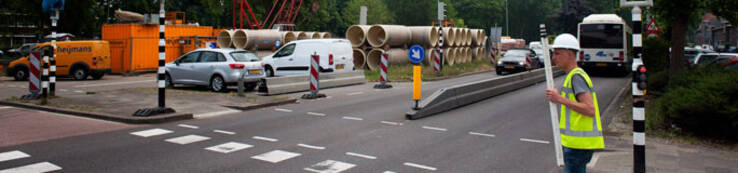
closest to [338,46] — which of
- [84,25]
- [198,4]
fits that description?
[84,25]

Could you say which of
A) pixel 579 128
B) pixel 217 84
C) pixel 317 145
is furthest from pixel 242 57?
pixel 579 128

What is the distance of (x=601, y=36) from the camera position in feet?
84.4

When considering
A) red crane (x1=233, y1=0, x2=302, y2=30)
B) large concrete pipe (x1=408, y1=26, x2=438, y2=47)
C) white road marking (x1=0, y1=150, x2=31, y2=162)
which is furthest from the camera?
red crane (x1=233, y1=0, x2=302, y2=30)

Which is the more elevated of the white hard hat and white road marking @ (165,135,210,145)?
the white hard hat

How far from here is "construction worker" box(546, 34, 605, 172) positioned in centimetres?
429

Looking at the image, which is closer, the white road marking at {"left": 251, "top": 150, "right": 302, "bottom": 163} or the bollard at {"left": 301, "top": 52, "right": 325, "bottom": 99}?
the white road marking at {"left": 251, "top": 150, "right": 302, "bottom": 163}

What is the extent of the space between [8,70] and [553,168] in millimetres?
23743

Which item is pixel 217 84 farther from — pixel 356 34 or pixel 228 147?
pixel 356 34

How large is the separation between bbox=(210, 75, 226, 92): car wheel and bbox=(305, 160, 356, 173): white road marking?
10.6 meters

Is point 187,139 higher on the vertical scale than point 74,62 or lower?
lower

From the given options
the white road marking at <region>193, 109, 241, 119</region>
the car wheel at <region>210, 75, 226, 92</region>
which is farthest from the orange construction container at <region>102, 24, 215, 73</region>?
the white road marking at <region>193, 109, 241, 119</region>

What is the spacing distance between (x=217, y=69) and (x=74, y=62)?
32.4 feet

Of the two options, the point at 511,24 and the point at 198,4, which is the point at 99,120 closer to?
the point at 198,4

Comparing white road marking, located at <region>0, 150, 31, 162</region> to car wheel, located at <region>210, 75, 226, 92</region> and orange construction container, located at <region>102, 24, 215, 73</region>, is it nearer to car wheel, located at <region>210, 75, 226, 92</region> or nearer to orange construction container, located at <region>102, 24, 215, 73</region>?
car wheel, located at <region>210, 75, 226, 92</region>
